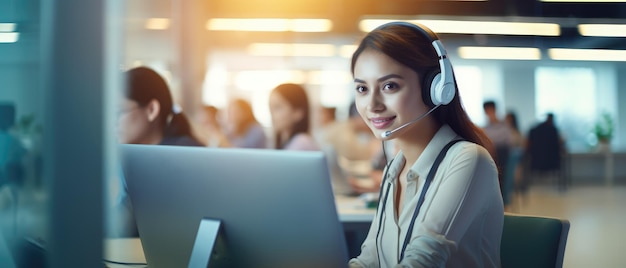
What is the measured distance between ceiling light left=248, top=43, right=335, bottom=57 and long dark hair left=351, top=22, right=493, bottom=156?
8.77 m

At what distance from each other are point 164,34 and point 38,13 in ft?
22.0

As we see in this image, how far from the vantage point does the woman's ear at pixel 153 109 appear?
7.82 feet

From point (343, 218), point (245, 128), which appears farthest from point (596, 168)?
point (343, 218)

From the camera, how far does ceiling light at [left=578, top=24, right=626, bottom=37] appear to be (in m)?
9.22

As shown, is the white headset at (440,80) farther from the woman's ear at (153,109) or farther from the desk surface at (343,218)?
the woman's ear at (153,109)

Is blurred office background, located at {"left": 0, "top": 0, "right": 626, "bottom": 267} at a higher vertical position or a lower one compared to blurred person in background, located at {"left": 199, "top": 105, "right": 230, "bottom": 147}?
higher

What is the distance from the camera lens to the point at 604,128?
1243 centimetres

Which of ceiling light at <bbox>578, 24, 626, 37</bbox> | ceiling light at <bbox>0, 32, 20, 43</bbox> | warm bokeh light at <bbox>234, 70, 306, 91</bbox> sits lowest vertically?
ceiling light at <bbox>0, 32, 20, 43</bbox>

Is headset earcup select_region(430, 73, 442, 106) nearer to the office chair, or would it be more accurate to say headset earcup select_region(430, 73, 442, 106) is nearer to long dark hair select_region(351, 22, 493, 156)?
long dark hair select_region(351, 22, 493, 156)

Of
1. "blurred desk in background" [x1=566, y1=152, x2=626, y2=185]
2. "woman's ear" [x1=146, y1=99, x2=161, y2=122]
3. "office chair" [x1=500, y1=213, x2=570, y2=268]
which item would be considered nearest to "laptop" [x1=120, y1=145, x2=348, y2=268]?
"office chair" [x1=500, y1=213, x2=570, y2=268]

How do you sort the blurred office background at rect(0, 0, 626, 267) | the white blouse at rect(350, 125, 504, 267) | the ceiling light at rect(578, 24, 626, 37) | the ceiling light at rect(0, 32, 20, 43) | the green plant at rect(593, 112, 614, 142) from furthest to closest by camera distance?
the green plant at rect(593, 112, 614, 142)
the ceiling light at rect(578, 24, 626, 37)
the white blouse at rect(350, 125, 504, 267)
the ceiling light at rect(0, 32, 20, 43)
the blurred office background at rect(0, 0, 626, 267)

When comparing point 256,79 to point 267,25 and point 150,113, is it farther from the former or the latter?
point 150,113

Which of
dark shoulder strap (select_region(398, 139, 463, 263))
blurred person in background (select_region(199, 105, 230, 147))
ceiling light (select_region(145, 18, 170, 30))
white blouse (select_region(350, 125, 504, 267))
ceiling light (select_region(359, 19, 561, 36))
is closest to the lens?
white blouse (select_region(350, 125, 504, 267))

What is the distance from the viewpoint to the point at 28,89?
809mm
